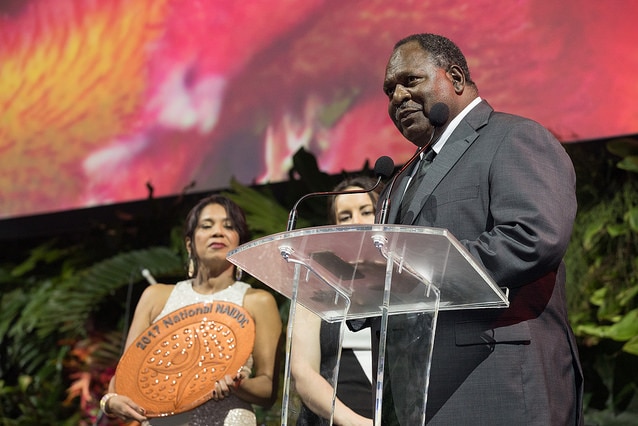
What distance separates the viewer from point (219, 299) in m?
3.50

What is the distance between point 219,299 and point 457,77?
1457mm

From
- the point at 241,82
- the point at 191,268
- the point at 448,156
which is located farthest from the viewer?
the point at 241,82

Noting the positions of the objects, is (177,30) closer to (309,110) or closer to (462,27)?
(309,110)

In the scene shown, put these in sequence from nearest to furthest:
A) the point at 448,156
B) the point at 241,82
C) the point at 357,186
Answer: the point at 448,156, the point at 357,186, the point at 241,82

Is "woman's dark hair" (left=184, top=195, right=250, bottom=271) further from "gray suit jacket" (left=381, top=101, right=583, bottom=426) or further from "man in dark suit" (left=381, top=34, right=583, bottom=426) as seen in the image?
"gray suit jacket" (left=381, top=101, right=583, bottom=426)

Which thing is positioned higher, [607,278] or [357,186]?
[357,186]

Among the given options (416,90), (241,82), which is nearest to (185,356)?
(416,90)

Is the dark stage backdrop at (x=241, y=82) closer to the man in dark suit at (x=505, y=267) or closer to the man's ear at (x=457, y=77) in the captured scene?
the man's ear at (x=457, y=77)

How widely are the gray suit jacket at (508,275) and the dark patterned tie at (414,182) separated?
0.22 ft

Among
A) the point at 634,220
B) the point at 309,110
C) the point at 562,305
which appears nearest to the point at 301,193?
the point at 309,110

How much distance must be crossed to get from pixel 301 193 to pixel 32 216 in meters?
2.10

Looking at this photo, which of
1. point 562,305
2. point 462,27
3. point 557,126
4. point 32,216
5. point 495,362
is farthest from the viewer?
point 32,216

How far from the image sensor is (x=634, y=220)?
4168 millimetres

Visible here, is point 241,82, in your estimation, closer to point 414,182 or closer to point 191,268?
point 191,268
